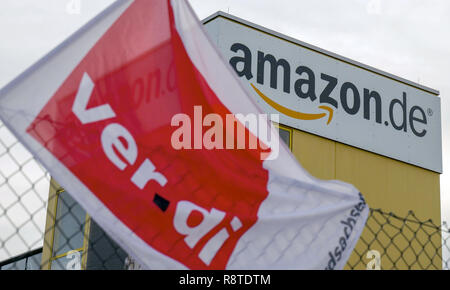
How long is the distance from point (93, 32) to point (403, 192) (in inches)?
440

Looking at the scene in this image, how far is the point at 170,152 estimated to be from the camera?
3236 mm

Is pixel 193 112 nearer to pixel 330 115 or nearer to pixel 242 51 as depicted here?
pixel 242 51

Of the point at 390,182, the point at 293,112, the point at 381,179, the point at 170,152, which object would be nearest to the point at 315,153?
the point at 293,112

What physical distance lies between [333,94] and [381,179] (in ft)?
6.17

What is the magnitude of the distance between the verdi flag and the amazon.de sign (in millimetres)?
7825

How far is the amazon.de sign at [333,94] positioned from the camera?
11.7 metres

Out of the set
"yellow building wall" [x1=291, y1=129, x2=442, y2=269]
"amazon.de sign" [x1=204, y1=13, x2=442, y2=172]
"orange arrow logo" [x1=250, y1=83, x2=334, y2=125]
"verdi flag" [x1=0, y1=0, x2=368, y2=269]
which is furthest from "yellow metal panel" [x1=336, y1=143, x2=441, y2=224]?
"verdi flag" [x1=0, y1=0, x2=368, y2=269]

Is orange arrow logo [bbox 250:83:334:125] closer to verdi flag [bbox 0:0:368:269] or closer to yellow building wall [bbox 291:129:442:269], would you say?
yellow building wall [bbox 291:129:442:269]

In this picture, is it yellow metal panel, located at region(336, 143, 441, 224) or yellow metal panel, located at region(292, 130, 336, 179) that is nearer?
yellow metal panel, located at region(292, 130, 336, 179)

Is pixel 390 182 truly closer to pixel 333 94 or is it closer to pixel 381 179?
pixel 381 179

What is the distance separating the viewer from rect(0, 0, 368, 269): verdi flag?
298 cm

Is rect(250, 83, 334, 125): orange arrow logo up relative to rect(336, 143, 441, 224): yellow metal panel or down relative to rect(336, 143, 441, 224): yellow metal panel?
up

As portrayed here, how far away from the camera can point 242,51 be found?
11.7 meters

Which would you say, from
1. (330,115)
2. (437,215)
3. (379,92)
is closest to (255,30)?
(330,115)
